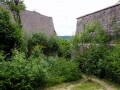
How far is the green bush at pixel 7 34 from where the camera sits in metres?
5.77

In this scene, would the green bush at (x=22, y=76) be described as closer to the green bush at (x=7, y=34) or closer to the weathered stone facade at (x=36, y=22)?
the green bush at (x=7, y=34)

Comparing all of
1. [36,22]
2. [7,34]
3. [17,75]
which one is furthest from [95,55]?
[36,22]

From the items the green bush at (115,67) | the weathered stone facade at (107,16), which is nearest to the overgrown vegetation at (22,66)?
the green bush at (115,67)

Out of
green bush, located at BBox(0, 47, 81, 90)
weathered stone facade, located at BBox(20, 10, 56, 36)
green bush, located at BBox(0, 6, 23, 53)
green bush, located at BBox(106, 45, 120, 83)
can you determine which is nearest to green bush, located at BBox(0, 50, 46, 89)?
green bush, located at BBox(0, 47, 81, 90)

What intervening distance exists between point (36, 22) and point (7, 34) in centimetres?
841

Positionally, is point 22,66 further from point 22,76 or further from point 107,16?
point 107,16

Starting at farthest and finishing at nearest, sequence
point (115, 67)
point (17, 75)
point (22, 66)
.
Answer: point (115, 67) < point (22, 66) < point (17, 75)

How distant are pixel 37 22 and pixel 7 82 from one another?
1156cm

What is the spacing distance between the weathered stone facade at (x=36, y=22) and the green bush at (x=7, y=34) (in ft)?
19.8

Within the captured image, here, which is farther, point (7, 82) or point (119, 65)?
point (119, 65)

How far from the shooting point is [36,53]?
21.9 feet

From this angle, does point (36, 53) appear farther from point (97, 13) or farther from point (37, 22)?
point (37, 22)

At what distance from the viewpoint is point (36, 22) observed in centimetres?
1391

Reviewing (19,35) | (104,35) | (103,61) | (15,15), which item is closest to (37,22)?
(15,15)
